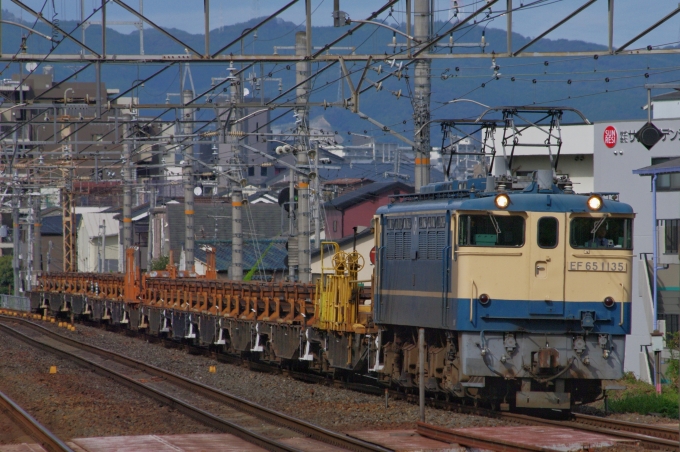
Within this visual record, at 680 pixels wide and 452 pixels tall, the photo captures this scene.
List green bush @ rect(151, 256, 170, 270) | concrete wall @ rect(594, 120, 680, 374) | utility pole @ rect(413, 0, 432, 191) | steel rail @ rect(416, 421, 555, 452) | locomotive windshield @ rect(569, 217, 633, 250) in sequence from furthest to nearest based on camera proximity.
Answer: green bush @ rect(151, 256, 170, 270) → concrete wall @ rect(594, 120, 680, 374) → utility pole @ rect(413, 0, 432, 191) → locomotive windshield @ rect(569, 217, 633, 250) → steel rail @ rect(416, 421, 555, 452)

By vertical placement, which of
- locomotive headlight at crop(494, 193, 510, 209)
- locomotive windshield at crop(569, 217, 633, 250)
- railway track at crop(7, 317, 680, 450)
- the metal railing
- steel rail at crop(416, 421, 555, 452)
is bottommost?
the metal railing

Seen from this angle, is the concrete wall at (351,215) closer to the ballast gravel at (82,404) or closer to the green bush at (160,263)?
the green bush at (160,263)

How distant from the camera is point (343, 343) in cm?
1808

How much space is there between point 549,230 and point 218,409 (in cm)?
577

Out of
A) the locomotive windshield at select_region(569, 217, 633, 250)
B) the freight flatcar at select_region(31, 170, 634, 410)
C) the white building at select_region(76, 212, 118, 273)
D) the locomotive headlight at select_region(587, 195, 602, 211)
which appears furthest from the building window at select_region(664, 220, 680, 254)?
the white building at select_region(76, 212, 118, 273)

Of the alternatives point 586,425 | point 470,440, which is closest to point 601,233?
point 586,425

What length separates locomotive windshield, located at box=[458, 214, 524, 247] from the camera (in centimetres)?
1395

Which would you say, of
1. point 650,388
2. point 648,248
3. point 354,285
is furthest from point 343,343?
point 648,248

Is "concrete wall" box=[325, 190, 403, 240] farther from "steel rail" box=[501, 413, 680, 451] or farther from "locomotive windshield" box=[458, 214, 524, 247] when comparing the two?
"steel rail" box=[501, 413, 680, 451]

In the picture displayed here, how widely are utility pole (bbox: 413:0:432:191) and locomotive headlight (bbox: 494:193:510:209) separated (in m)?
3.92

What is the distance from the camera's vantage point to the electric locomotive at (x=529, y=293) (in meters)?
13.8

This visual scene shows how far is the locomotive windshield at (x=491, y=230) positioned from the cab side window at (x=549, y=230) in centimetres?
30

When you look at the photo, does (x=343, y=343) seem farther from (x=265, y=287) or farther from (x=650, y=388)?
(x=650, y=388)

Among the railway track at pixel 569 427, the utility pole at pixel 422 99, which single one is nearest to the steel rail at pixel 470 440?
the railway track at pixel 569 427
